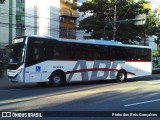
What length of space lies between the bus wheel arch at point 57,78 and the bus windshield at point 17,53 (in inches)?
92.3

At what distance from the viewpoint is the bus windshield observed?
20.1 m

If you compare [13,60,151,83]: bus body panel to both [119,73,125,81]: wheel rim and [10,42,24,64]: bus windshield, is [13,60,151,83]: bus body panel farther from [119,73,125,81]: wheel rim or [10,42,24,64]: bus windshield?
[10,42,24,64]: bus windshield

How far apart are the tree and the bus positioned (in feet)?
36.2

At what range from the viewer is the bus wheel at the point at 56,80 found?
70.5 ft

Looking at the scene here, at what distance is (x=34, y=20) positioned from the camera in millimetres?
53406

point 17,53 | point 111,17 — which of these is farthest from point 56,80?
point 111,17

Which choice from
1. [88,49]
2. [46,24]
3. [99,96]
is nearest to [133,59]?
[88,49]

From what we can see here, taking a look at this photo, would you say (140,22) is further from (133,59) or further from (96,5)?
(96,5)

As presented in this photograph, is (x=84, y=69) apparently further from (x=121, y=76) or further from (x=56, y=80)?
(x=121, y=76)

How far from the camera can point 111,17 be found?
132 ft

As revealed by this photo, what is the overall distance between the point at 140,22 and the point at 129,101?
1882 centimetres

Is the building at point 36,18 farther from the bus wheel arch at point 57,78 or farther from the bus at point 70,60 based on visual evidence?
the bus wheel arch at point 57,78

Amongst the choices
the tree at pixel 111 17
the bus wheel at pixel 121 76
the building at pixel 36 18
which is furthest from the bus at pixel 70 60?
the building at pixel 36 18

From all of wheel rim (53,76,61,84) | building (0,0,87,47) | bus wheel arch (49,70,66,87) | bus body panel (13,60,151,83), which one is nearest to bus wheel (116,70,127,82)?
bus body panel (13,60,151,83)
